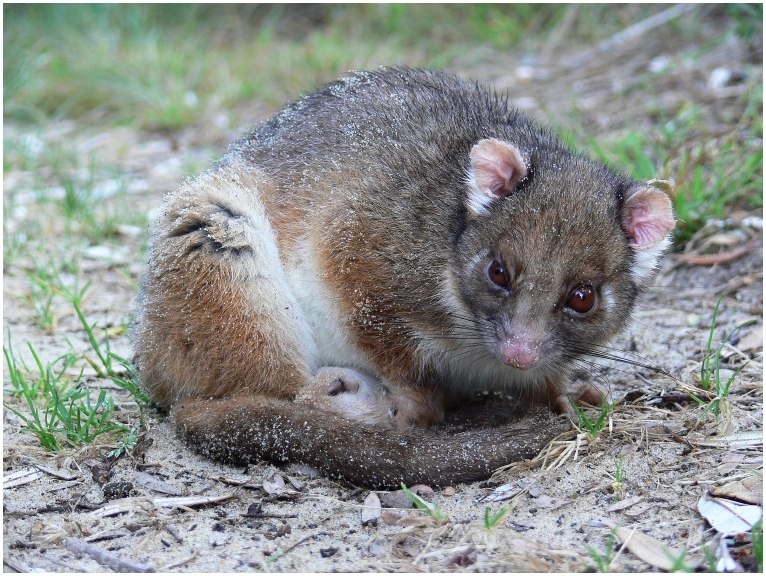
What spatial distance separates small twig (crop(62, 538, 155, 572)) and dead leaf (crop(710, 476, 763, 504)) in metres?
2.17

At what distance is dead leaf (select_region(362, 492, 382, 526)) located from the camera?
12.5 feet

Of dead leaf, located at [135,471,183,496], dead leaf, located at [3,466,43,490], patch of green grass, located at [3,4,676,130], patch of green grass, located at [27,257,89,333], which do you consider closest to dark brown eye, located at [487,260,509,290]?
dead leaf, located at [135,471,183,496]

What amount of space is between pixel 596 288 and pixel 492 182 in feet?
2.16

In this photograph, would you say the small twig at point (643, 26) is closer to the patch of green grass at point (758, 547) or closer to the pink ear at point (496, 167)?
the pink ear at point (496, 167)

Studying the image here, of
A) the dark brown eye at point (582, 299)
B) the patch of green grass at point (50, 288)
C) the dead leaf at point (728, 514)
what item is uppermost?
the dark brown eye at point (582, 299)

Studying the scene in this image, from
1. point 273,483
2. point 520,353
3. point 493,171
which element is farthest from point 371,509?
point 493,171

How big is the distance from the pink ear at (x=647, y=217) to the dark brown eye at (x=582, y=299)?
0.33 m

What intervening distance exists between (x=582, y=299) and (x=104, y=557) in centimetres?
219

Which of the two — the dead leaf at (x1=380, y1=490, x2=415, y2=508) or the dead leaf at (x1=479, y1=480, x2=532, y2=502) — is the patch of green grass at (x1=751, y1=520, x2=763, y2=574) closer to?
the dead leaf at (x1=479, y1=480, x2=532, y2=502)

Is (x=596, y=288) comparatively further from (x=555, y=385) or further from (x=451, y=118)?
(x=451, y=118)

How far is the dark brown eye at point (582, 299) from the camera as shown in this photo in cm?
412

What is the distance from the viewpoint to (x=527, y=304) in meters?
4.03

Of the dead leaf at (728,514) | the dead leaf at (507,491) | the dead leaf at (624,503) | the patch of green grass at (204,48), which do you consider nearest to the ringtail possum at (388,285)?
the dead leaf at (507,491)

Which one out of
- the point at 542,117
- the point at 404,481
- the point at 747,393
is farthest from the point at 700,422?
the point at 542,117
